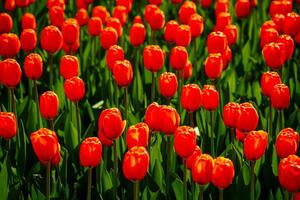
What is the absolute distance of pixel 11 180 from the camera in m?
3.48

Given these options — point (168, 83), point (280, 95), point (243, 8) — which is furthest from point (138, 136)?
point (243, 8)

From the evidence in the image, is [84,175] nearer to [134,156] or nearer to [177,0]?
[134,156]

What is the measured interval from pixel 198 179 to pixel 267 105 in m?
1.69

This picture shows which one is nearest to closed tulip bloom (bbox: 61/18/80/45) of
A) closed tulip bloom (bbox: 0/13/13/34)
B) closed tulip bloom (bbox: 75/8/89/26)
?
closed tulip bloom (bbox: 0/13/13/34)

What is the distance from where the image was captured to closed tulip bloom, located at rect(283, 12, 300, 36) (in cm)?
483

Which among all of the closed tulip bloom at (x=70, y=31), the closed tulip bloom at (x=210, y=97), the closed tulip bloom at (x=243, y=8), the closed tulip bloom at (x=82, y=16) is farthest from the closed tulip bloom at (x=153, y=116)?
the closed tulip bloom at (x=243, y=8)

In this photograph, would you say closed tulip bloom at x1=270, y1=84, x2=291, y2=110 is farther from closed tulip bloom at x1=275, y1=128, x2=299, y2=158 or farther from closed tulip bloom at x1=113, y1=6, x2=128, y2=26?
closed tulip bloom at x1=113, y1=6, x2=128, y2=26

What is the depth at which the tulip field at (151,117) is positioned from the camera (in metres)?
3.01

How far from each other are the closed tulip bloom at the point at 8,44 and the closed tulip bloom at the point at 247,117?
5.52 feet

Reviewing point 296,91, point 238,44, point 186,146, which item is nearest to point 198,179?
point 186,146

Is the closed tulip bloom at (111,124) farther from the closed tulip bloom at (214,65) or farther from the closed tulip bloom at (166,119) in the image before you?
the closed tulip bloom at (214,65)

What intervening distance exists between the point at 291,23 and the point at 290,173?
2307 mm

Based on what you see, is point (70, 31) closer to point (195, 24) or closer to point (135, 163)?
point (195, 24)

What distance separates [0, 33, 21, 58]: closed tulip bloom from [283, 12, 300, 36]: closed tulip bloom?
1838 mm
